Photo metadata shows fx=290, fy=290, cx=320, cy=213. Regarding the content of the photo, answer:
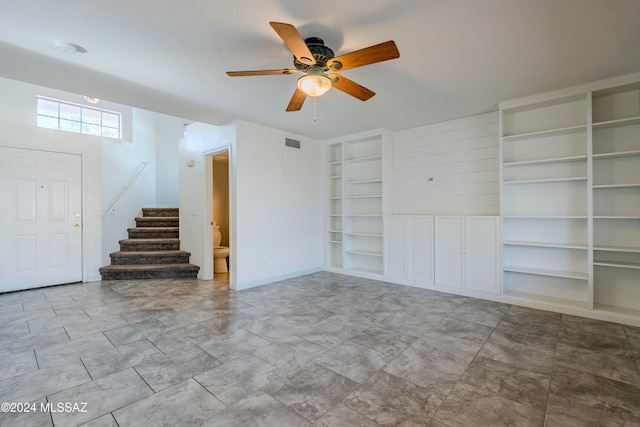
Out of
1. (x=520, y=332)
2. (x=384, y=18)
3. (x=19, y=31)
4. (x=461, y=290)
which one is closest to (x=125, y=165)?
(x=19, y=31)

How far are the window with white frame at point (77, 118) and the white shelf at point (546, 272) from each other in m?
7.68

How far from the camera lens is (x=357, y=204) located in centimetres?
573

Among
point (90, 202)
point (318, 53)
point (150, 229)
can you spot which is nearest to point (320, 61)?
point (318, 53)

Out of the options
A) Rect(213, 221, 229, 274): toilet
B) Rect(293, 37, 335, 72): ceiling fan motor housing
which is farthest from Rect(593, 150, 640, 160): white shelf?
Rect(213, 221, 229, 274): toilet

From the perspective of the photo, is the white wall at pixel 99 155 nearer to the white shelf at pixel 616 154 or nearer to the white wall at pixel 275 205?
the white wall at pixel 275 205

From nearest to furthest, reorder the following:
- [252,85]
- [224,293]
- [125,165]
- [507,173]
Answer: [252,85], [507,173], [224,293], [125,165]

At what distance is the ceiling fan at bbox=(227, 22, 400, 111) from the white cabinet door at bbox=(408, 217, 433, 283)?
2.52m

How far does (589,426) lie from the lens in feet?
5.47

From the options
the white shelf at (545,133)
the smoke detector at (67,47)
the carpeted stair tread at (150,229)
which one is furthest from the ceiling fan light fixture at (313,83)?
the carpeted stair tread at (150,229)

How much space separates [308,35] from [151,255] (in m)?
4.96

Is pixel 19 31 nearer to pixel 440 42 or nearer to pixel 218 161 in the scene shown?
pixel 440 42

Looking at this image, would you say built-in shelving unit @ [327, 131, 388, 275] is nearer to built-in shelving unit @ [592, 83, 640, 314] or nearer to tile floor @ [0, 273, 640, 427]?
tile floor @ [0, 273, 640, 427]

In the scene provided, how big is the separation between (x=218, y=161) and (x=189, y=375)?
5.78m

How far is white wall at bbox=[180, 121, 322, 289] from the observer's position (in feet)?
14.8
